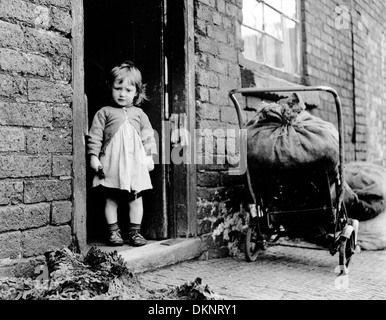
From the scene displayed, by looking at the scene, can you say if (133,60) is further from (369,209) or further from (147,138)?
(369,209)

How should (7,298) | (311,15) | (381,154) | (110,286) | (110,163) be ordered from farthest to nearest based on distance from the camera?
(381,154) < (311,15) < (110,163) < (110,286) < (7,298)

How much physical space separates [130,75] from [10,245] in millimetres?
1663

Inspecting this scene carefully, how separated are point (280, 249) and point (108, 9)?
272cm

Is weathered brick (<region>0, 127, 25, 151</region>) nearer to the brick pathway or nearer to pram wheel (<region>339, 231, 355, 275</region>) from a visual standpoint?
the brick pathway

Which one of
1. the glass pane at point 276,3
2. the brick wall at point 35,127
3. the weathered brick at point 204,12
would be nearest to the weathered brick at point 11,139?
the brick wall at point 35,127

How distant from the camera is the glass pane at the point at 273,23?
5193 millimetres

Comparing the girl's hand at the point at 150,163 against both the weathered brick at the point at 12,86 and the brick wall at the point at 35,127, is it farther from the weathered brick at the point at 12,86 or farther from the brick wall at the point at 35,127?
the weathered brick at the point at 12,86

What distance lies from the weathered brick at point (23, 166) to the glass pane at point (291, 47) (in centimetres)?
372

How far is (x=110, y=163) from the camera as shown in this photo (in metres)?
3.50

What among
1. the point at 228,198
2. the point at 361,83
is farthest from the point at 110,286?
the point at 361,83

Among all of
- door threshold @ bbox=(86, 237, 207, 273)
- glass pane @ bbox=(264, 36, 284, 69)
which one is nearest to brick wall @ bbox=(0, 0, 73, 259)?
door threshold @ bbox=(86, 237, 207, 273)

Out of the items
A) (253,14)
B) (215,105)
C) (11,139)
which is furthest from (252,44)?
(11,139)

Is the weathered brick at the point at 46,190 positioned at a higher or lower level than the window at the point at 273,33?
lower

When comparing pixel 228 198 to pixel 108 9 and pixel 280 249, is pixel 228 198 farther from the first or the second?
pixel 108 9
